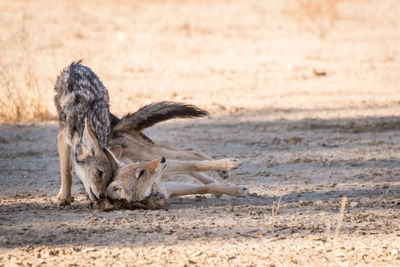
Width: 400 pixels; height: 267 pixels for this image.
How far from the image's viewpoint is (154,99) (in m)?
10.7

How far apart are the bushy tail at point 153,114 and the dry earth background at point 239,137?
843mm

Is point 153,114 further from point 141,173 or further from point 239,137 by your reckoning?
point 239,137

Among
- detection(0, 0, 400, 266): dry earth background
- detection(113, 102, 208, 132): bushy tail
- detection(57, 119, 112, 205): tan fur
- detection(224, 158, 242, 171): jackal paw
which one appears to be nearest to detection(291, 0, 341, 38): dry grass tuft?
detection(0, 0, 400, 266): dry earth background

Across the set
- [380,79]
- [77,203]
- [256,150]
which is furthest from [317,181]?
[380,79]

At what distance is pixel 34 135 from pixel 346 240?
5610mm

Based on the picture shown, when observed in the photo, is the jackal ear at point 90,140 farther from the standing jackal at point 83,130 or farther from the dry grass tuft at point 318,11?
the dry grass tuft at point 318,11

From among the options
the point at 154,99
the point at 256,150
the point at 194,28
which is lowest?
the point at 256,150

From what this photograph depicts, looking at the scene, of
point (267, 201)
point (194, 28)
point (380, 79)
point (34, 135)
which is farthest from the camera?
point (194, 28)

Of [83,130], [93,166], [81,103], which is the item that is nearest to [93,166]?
[93,166]

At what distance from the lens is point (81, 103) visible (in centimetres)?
582

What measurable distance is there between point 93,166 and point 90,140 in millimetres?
224

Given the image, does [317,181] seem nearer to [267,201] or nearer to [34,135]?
[267,201]

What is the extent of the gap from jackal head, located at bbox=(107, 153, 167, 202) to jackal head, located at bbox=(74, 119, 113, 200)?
0.08m

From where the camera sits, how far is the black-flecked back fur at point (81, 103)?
18.8 ft
